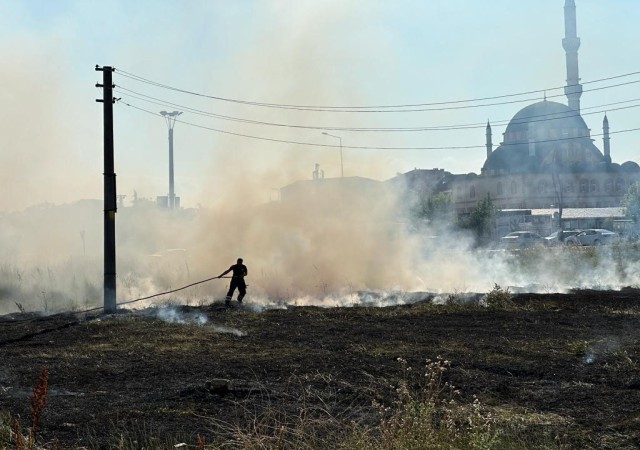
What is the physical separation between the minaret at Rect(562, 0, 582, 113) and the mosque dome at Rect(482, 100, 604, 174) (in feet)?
10.9

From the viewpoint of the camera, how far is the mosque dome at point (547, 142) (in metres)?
98.4

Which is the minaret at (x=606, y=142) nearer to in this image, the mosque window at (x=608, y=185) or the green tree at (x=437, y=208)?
the mosque window at (x=608, y=185)

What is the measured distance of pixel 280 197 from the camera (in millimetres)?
30703

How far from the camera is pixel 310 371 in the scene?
36.6 ft

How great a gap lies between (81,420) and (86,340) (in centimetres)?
735

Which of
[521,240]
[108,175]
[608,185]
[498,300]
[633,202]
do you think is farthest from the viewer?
[608,185]

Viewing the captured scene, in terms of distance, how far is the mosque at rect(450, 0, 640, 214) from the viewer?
9575 cm

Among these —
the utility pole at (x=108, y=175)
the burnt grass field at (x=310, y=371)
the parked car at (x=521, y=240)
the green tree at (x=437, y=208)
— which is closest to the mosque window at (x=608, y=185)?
the green tree at (x=437, y=208)

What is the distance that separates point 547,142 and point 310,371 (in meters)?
95.3

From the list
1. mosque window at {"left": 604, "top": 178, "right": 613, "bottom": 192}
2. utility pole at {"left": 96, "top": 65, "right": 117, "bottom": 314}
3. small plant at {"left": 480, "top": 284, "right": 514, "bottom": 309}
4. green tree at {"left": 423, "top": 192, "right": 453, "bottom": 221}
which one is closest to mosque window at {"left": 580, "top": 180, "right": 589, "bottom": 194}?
mosque window at {"left": 604, "top": 178, "right": 613, "bottom": 192}

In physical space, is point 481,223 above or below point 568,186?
below

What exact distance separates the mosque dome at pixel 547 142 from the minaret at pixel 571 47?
3319mm

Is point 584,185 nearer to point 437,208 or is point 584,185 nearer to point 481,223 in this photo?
point 437,208

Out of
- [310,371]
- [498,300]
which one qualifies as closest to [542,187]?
[498,300]
